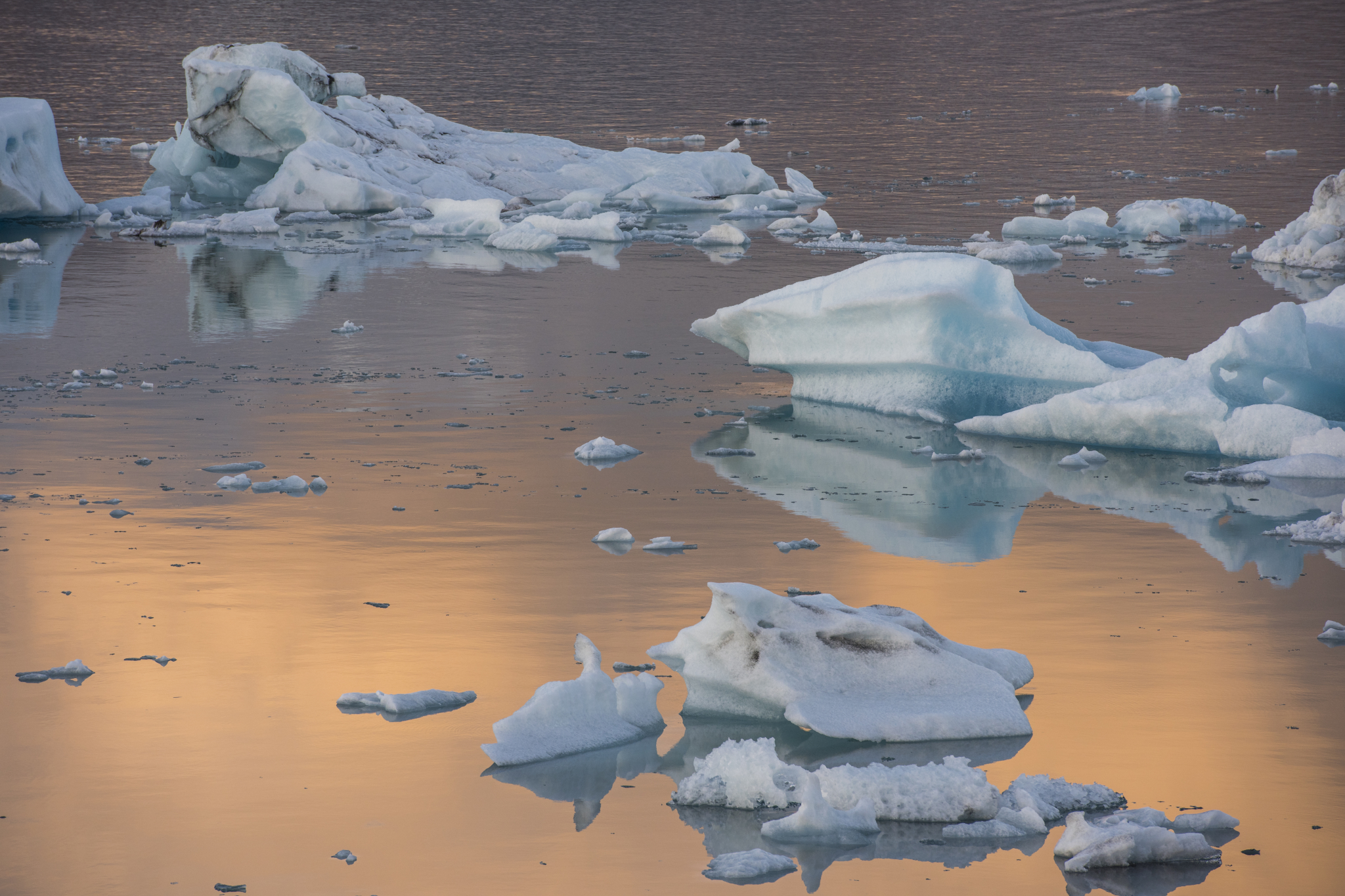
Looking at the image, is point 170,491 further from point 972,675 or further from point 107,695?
point 972,675

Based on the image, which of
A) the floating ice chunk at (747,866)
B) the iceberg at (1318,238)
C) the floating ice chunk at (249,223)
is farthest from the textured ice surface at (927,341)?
the floating ice chunk at (249,223)

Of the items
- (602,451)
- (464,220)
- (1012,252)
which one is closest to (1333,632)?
(602,451)

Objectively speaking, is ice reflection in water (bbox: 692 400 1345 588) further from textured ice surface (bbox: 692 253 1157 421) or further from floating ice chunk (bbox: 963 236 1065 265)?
floating ice chunk (bbox: 963 236 1065 265)

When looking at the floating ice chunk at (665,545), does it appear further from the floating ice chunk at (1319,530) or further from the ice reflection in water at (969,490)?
the floating ice chunk at (1319,530)

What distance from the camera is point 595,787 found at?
5910 mm

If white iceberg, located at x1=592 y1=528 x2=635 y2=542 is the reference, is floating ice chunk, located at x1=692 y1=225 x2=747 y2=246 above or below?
below

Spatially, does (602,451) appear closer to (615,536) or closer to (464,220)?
(615,536)

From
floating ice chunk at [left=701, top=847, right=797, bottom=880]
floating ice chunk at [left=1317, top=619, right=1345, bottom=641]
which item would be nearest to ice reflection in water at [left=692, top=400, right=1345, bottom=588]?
floating ice chunk at [left=1317, top=619, right=1345, bottom=641]

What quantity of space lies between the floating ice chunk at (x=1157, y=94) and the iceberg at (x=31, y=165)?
79.9ft

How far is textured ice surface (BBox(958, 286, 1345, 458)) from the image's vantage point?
1078cm

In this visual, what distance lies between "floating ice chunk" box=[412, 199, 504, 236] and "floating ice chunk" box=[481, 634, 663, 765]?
1630 cm

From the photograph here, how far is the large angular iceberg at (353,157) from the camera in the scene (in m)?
23.6

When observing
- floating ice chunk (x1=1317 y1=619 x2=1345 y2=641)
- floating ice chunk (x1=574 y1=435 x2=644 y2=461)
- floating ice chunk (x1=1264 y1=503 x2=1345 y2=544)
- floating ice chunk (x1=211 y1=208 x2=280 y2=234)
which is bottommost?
floating ice chunk (x1=211 y1=208 x2=280 y2=234)

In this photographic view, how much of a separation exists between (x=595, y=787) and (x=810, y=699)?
0.90 metres
